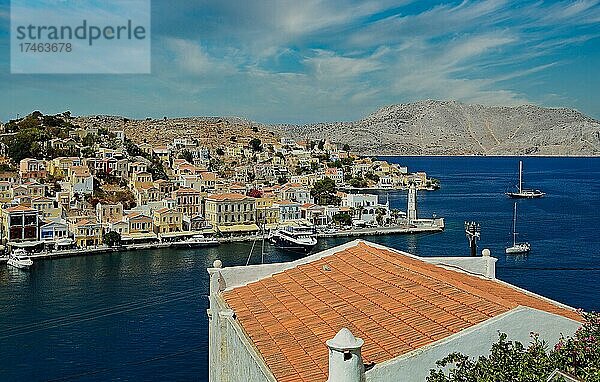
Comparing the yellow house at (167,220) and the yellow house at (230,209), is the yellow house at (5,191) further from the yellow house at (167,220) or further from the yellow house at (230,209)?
the yellow house at (230,209)

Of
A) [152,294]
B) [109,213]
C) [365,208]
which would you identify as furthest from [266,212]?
[152,294]

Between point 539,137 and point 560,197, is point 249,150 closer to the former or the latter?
point 560,197

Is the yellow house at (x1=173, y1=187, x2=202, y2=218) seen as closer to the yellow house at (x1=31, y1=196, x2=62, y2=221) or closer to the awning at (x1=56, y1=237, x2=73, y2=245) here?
the yellow house at (x1=31, y1=196, x2=62, y2=221)

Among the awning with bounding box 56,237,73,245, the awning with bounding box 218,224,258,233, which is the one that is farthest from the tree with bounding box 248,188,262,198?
the awning with bounding box 56,237,73,245

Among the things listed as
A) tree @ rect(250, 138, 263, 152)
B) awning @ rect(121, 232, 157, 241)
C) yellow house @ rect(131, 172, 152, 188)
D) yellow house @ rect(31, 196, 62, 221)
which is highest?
tree @ rect(250, 138, 263, 152)

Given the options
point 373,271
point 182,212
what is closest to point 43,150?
point 182,212
